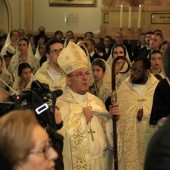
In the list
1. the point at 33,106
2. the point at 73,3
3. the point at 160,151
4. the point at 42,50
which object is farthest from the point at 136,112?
the point at 73,3

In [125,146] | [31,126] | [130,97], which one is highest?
[31,126]

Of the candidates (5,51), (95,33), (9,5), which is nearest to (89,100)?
(5,51)

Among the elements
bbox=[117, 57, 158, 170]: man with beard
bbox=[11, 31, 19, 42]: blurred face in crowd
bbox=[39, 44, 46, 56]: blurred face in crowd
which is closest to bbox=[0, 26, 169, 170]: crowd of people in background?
bbox=[117, 57, 158, 170]: man with beard

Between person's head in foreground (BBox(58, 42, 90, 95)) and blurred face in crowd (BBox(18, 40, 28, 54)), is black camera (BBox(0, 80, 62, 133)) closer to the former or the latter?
person's head in foreground (BBox(58, 42, 90, 95))

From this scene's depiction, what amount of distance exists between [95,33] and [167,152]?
16261mm

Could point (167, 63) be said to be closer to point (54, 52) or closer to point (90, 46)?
point (54, 52)

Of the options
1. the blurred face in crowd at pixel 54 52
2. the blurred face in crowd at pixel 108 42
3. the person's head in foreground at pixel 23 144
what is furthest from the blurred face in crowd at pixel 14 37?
the person's head in foreground at pixel 23 144

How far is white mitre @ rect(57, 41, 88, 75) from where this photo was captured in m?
5.41

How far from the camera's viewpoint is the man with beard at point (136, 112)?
6.88 m

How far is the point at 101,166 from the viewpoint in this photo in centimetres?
539

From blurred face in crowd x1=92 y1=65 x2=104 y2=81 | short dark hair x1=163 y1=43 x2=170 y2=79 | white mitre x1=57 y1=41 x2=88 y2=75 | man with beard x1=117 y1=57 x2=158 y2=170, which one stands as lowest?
man with beard x1=117 y1=57 x2=158 y2=170

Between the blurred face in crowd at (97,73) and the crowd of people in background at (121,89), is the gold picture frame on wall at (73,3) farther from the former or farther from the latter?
the blurred face in crowd at (97,73)

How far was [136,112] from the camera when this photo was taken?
6910 mm

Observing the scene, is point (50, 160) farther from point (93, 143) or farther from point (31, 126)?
point (93, 143)
